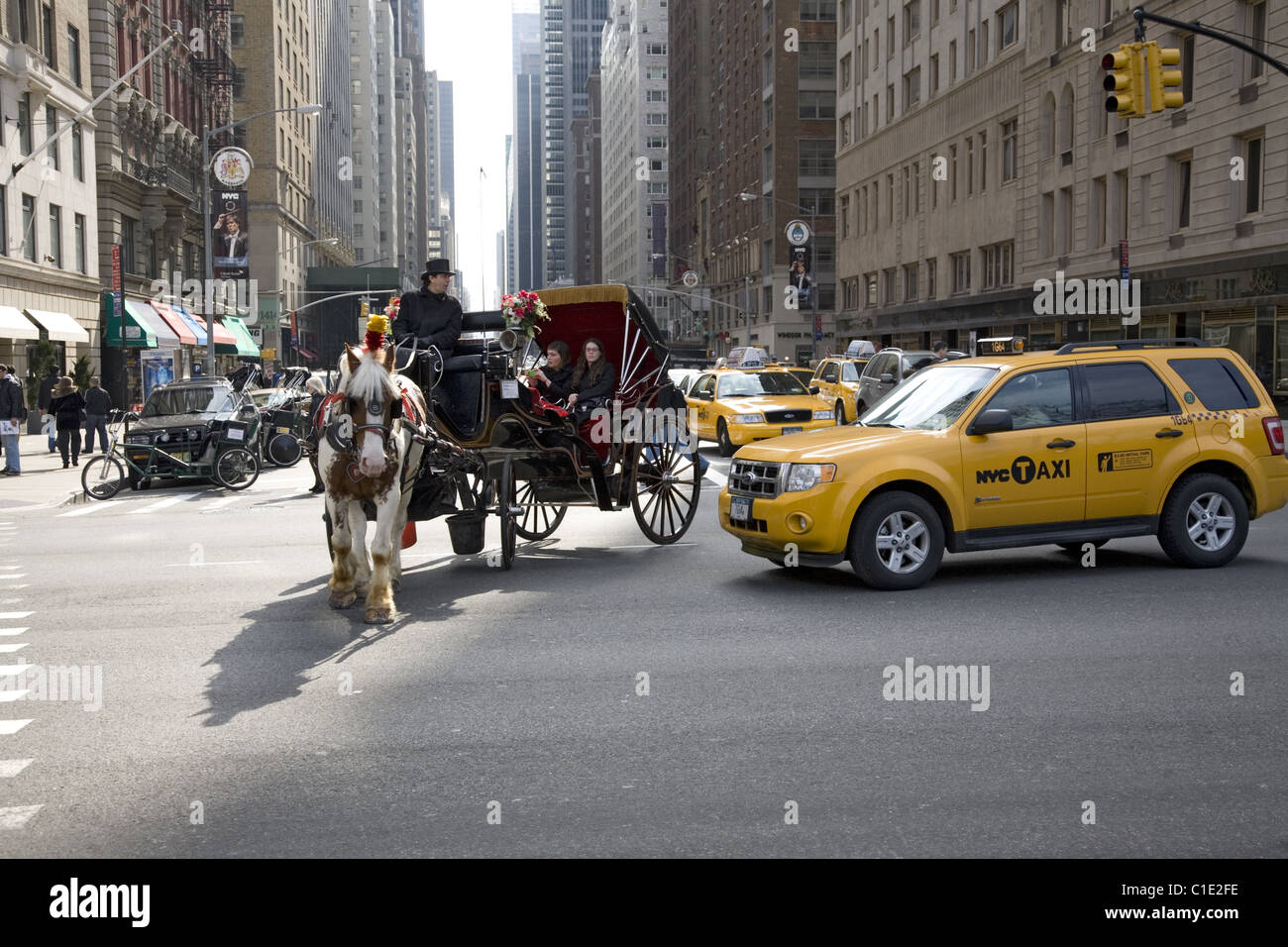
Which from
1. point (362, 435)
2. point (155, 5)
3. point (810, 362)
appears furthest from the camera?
point (810, 362)

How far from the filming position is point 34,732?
6816mm

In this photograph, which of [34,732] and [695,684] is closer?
[34,732]

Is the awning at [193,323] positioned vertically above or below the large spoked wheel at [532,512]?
above

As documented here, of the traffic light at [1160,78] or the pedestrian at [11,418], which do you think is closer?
the traffic light at [1160,78]

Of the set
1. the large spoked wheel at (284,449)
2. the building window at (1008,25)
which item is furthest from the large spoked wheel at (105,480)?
the building window at (1008,25)

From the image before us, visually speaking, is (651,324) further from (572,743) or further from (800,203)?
(800,203)

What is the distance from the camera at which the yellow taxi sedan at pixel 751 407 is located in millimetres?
26266

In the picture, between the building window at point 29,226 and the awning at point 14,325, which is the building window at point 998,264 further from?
the awning at point 14,325

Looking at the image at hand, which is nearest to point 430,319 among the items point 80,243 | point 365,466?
point 365,466

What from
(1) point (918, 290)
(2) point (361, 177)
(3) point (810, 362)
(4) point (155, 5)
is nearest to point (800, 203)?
(3) point (810, 362)

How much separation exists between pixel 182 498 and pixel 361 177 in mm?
141063

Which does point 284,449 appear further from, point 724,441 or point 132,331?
point 132,331

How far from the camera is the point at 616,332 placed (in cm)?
1387

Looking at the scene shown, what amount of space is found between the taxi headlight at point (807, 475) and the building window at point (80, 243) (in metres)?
40.4
